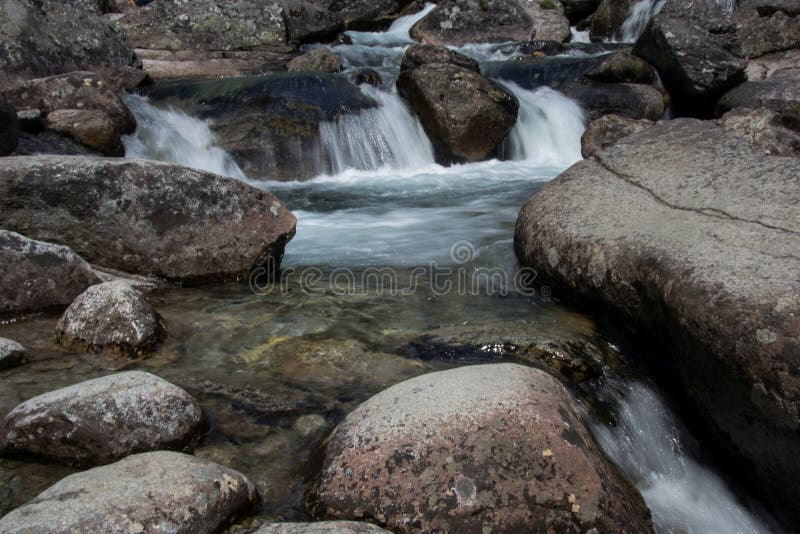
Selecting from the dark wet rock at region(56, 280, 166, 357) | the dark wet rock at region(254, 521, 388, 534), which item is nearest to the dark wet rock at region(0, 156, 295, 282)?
the dark wet rock at region(56, 280, 166, 357)

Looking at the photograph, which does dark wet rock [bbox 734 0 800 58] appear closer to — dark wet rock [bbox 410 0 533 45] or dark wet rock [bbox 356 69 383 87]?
dark wet rock [bbox 410 0 533 45]

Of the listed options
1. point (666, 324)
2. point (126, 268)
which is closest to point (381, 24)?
point (126, 268)

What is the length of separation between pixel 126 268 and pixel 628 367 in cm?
362

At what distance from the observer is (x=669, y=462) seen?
3.38m

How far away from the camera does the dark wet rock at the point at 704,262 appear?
118 inches

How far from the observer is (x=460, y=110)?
1062cm

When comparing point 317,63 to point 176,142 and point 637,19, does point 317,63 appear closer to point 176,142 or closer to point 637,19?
point 176,142

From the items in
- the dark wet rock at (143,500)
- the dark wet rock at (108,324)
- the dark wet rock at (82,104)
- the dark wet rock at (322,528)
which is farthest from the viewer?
the dark wet rock at (82,104)

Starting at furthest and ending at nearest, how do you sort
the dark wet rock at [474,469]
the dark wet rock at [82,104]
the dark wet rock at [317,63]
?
1. the dark wet rock at [317,63]
2. the dark wet rock at [82,104]
3. the dark wet rock at [474,469]

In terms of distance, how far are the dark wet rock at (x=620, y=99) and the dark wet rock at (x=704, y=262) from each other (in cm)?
714

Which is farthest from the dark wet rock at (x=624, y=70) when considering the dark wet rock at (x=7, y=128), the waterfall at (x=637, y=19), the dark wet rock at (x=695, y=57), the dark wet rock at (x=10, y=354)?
the dark wet rock at (x=10, y=354)

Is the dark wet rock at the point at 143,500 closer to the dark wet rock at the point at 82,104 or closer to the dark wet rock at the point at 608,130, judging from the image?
the dark wet rock at the point at 82,104

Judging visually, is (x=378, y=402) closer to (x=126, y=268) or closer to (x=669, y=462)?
(x=669, y=462)

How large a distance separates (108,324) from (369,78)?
30.9 ft
